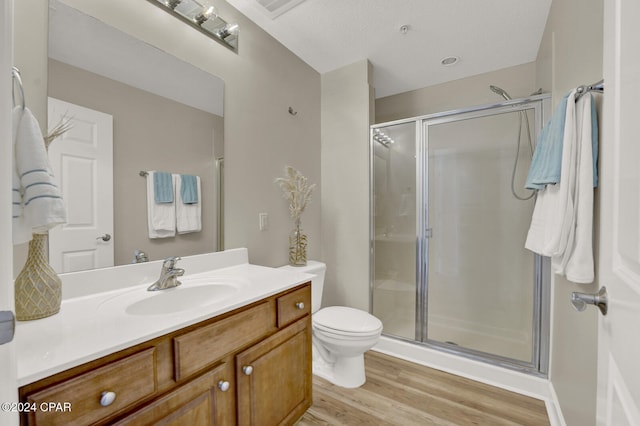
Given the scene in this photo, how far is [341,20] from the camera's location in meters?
1.82

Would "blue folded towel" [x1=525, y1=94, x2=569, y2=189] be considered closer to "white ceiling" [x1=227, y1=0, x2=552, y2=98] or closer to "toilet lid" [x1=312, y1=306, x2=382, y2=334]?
"white ceiling" [x1=227, y1=0, x2=552, y2=98]

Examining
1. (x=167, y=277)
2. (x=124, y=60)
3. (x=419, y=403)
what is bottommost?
(x=419, y=403)

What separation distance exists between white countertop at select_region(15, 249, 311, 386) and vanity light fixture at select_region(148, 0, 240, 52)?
132cm

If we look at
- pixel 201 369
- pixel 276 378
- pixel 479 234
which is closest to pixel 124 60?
pixel 201 369

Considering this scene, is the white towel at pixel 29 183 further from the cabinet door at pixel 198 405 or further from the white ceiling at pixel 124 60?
the cabinet door at pixel 198 405

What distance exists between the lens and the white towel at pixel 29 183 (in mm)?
750

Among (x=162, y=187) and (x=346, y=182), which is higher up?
(x=346, y=182)

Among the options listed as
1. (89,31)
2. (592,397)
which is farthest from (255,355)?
(89,31)

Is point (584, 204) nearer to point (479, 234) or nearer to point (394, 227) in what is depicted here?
point (479, 234)

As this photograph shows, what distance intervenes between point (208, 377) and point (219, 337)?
0.42 ft

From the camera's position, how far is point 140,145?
4.15ft

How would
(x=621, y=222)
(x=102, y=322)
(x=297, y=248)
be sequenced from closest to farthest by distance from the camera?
1. (x=621, y=222)
2. (x=102, y=322)
3. (x=297, y=248)

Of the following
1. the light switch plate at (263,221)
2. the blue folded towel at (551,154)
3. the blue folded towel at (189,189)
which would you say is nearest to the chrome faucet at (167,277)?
the blue folded towel at (189,189)

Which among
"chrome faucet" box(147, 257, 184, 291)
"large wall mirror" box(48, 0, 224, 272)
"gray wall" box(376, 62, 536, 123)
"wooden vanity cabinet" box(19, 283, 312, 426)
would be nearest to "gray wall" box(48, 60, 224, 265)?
"large wall mirror" box(48, 0, 224, 272)
